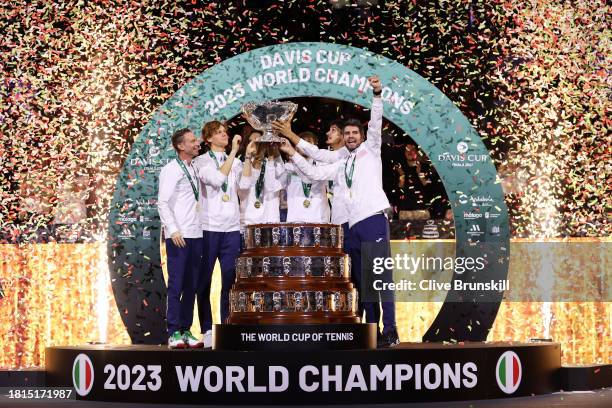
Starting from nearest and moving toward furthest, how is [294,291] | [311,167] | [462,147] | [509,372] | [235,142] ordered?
1. [294,291]
2. [509,372]
3. [311,167]
4. [235,142]
5. [462,147]

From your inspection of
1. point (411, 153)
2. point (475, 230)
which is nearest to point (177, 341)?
point (475, 230)

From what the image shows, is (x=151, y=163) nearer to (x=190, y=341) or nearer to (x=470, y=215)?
(x=190, y=341)

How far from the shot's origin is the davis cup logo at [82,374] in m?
8.21

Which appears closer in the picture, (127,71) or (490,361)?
(490,361)

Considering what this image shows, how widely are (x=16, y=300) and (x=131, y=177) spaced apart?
1.43 metres

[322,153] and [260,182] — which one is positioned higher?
[322,153]

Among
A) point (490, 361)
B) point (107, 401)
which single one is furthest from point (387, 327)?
point (107, 401)

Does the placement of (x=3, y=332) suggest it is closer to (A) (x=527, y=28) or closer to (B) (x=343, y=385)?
(B) (x=343, y=385)

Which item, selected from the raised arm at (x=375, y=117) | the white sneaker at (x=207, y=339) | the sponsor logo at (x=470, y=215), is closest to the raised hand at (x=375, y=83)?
the raised arm at (x=375, y=117)

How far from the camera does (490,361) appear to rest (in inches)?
321

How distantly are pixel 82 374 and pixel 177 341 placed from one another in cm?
70

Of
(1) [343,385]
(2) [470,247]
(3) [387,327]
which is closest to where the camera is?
(1) [343,385]

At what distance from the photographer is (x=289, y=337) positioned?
7895mm

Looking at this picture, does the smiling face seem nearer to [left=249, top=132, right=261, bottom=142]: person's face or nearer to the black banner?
[left=249, top=132, right=261, bottom=142]: person's face
